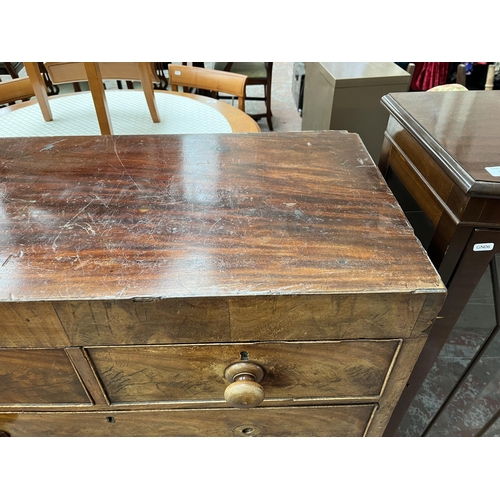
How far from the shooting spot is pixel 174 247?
45 centimetres

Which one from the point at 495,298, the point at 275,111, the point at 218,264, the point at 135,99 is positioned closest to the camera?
the point at 218,264

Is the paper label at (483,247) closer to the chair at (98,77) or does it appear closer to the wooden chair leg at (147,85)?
the chair at (98,77)

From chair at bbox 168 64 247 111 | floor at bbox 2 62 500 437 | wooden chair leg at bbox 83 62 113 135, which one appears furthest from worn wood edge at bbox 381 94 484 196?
chair at bbox 168 64 247 111

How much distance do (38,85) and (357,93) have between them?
127 cm

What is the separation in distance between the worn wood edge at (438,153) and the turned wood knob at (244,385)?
34cm

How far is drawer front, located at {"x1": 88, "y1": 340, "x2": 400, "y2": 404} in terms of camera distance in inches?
18.2

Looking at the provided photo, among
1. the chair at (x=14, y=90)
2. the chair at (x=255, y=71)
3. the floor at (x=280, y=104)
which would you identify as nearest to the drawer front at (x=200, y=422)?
the chair at (x=14, y=90)

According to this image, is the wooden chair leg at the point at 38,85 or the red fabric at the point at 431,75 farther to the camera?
the red fabric at the point at 431,75

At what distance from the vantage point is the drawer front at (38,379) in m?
0.46

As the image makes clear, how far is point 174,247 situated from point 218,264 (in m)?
0.06

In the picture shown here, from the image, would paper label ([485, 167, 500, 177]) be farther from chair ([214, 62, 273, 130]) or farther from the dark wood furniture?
chair ([214, 62, 273, 130])

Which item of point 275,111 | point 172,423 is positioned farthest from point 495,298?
point 275,111

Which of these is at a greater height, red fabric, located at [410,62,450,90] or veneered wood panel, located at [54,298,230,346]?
veneered wood panel, located at [54,298,230,346]

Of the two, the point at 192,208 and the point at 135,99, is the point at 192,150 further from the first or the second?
the point at 135,99
